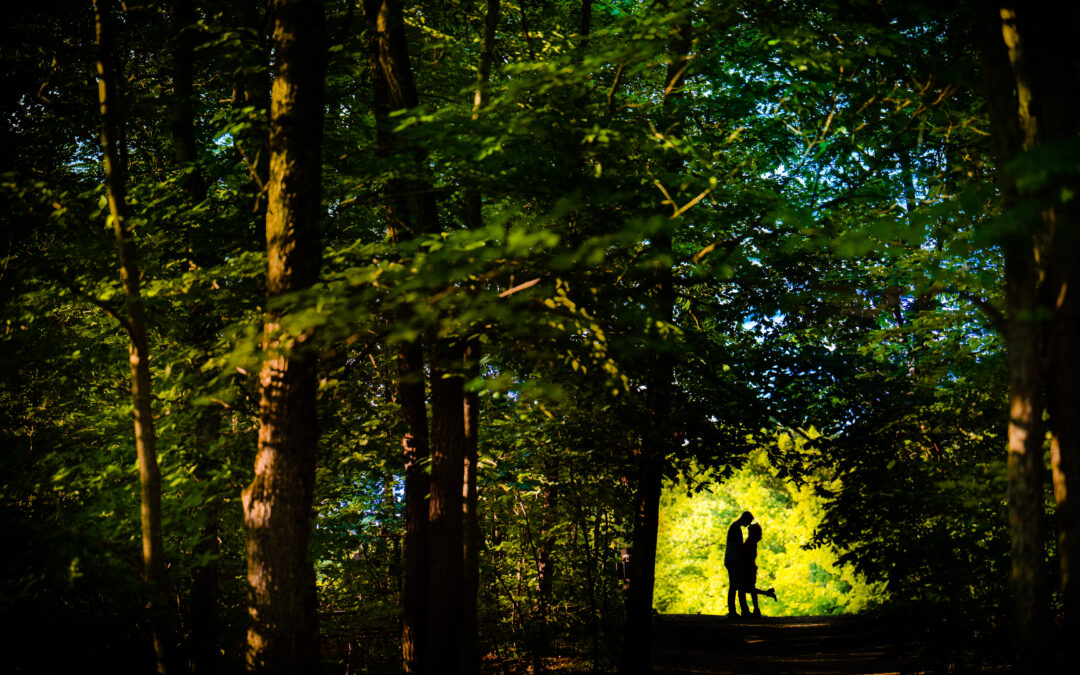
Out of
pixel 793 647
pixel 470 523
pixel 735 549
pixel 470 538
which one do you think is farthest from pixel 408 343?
pixel 793 647

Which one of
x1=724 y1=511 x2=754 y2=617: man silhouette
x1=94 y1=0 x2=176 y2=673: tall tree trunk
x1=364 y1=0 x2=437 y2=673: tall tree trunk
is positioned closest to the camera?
x1=94 y1=0 x2=176 y2=673: tall tree trunk

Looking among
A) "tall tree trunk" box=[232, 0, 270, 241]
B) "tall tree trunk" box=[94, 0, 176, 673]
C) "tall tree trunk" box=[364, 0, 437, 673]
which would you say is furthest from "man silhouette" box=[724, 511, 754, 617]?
"tall tree trunk" box=[94, 0, 176, 673]

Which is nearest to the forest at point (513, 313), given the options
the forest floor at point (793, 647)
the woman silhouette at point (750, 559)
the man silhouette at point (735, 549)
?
the forest floor at point (793, 647)

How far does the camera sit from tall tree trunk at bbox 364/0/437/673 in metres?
7.23

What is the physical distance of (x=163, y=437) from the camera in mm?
8500

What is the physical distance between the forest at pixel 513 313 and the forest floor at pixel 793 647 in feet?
3.16

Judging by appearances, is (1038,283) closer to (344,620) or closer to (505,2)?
(505,2)

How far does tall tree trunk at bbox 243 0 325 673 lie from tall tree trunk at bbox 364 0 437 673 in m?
1.05

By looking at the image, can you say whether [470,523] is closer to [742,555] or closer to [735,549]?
[735,549]

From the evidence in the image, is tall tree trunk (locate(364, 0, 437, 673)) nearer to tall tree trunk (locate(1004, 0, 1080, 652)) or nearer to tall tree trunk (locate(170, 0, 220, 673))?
tall tree trunk (locate(170, 0, 220, 673))

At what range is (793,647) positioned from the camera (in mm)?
12070

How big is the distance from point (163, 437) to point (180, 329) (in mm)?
1285

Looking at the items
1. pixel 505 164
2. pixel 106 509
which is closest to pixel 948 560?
pixel 505 164

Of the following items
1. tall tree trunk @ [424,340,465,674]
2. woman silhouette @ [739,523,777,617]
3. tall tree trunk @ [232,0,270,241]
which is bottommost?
woman silhouette @ [739,523,777,617]
